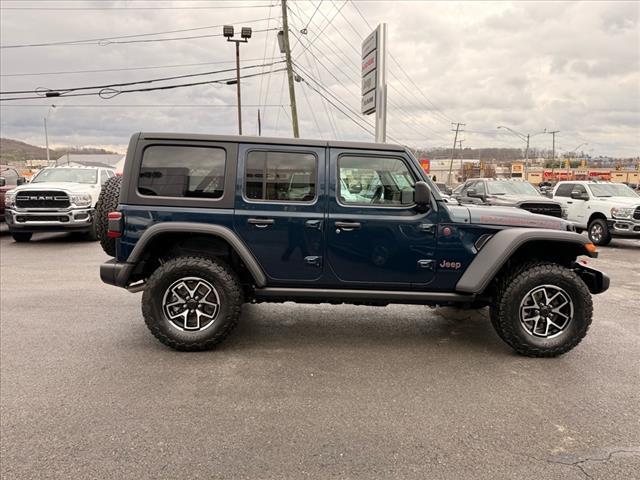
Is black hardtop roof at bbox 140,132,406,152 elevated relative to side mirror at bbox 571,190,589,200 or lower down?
elevated

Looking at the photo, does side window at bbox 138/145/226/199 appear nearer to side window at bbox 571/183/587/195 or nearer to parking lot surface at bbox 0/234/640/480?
parking lot surface at bbox 0/234/640/480

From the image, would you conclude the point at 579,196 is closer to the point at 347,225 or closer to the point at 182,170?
the point at 347,225

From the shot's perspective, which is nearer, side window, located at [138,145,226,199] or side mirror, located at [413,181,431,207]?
side mirror, located at [413,181,431,207]

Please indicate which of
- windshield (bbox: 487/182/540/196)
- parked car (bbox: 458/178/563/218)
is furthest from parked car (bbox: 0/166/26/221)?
windshield (bbox: 487/182/540/196)

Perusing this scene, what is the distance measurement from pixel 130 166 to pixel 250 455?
2712 mm

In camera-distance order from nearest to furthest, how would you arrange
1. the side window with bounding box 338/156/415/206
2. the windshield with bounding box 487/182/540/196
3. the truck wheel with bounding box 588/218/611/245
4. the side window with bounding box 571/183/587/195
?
the side window with bounding box 338/156/415/206 < the truck wheel with bounding box 588/218/611/245 < the windshield with bounding box 487/182/540/196 < the side window with bounding box 571/183/587/195

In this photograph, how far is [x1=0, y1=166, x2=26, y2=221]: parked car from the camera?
442 inches

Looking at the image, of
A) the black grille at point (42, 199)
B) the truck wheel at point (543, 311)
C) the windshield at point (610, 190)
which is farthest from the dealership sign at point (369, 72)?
the truck wheel at point (543, 311)

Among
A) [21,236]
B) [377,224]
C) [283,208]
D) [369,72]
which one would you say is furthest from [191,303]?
[369,72]

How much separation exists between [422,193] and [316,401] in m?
1.95

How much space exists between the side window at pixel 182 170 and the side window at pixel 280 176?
0.29m

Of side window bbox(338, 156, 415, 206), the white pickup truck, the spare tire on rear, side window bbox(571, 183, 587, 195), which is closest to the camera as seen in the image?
side window bbox(338, 156, 415, 206)

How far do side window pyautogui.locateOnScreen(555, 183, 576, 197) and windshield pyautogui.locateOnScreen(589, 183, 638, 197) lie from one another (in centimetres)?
70

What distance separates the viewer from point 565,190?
13336mm
